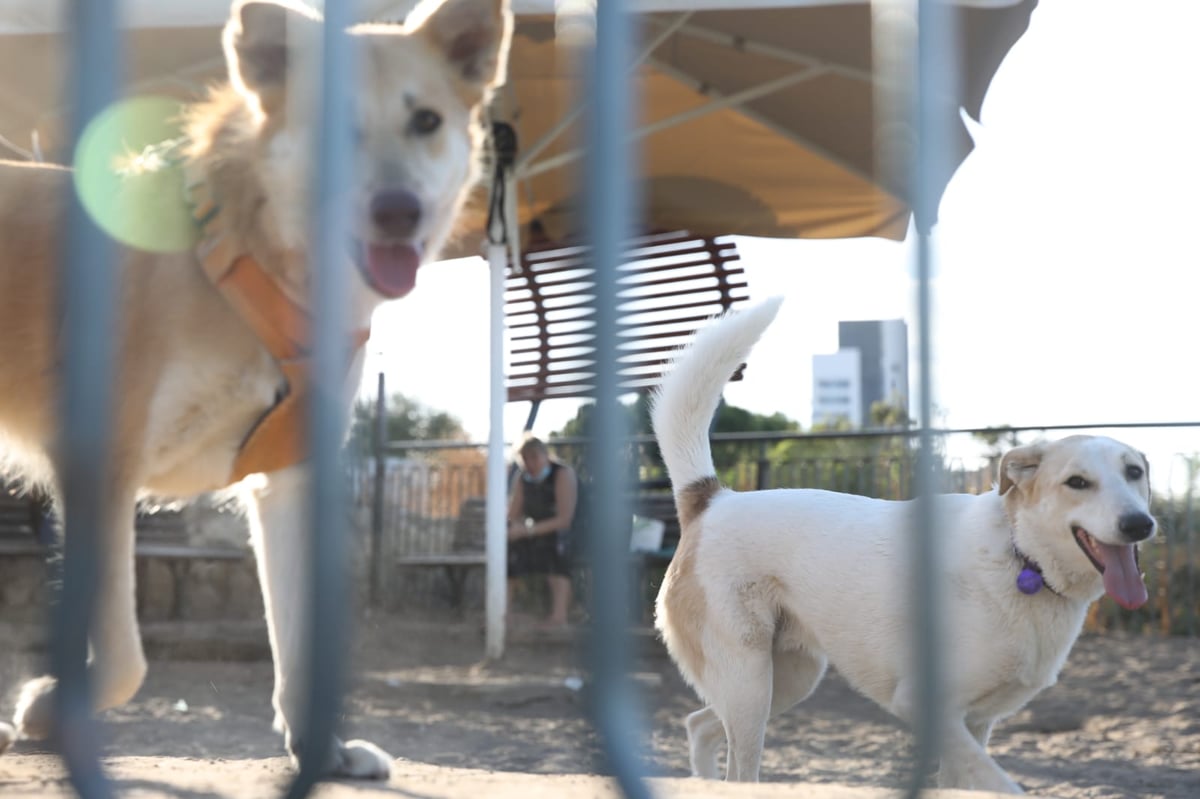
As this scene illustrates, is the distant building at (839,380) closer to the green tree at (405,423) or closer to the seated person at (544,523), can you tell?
the green tree at (405,423)

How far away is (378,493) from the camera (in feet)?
30.4

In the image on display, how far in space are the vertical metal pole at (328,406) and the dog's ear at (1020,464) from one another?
2.79m

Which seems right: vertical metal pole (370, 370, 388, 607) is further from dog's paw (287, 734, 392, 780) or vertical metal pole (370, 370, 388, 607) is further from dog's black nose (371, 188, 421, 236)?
dog's black nose (371, 188, 421, 236)

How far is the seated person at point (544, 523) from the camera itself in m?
7.34

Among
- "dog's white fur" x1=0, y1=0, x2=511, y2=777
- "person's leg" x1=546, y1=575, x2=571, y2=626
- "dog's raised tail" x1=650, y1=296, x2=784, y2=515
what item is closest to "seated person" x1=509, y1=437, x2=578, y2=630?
"person's leg" x1=546, y1=575, x2=571, y2=626

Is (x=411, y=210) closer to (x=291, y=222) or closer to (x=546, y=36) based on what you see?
(x=291, y=222)

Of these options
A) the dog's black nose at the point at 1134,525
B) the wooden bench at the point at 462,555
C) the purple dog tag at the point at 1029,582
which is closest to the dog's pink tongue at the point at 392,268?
the purple dog tag at the point at 1029,582

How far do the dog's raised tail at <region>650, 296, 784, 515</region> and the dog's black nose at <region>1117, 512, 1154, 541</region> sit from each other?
1.08 metres

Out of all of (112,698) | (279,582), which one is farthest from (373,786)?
(279,582)

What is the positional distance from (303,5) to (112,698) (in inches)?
53.0

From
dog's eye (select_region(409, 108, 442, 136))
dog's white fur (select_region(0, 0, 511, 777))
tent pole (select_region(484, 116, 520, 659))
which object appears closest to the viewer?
dog's white fur (select_region(0, 0, 511, 777))

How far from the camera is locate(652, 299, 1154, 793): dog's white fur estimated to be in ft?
10.7

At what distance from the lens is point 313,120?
3.47ft

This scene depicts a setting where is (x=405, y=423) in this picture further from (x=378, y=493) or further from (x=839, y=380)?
(x=839, y=380)
